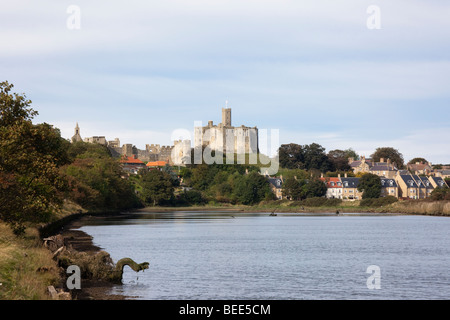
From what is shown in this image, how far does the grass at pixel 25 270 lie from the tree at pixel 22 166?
5.24 ft

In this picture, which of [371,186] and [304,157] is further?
[304,157]

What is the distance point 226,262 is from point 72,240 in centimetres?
1310

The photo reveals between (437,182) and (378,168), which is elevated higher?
(378,168)

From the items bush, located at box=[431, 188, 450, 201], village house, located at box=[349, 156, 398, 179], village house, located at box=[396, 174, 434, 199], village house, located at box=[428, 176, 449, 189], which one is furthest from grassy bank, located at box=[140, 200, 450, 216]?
village house, located at box=[349, 156, 398, 179]

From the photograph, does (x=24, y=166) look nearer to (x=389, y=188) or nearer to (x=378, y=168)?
(x=389, y=188)

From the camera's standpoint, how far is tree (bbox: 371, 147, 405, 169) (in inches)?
6811

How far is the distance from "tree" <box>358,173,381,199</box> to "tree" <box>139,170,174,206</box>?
40.4 m

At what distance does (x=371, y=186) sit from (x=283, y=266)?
98.3 meters

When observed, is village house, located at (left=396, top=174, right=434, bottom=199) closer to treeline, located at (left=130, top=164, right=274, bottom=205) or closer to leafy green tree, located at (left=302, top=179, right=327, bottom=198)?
leafy green tree, located at (left=302, top=179, right=327, bottom=198)

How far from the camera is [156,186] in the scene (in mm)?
121250

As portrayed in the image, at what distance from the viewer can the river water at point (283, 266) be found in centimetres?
2408

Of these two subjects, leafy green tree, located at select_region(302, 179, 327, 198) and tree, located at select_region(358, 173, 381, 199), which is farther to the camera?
leafy green tree, located at select_region(302, 179, 327, 198)

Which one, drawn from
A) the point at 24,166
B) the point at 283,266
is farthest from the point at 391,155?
the point at 24,166

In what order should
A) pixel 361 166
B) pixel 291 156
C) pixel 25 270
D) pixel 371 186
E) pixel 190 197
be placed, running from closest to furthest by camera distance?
pixel 25 270 < pixel 371 186 < pixel 190 197 < pixel 361 166 < pixel 291 156
